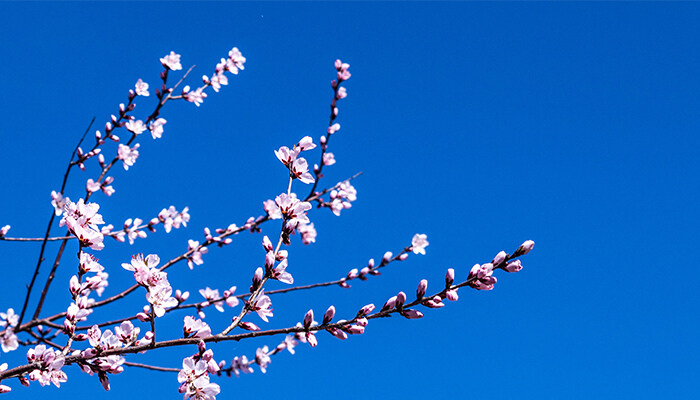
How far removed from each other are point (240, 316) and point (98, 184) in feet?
6.64

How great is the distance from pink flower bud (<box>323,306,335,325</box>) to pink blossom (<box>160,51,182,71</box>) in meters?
3.07

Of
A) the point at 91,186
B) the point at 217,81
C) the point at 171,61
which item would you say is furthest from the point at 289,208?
the point at 217,81

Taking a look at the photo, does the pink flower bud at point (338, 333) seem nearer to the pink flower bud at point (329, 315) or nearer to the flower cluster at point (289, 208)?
the pink flower bud at point (329, 315)

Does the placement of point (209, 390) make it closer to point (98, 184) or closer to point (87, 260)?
point (87, 260)

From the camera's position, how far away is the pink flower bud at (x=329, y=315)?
1928mm

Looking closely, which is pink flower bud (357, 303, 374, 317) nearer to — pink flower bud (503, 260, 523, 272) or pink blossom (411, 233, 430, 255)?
pink flower bud (503, 260, 523, 272)

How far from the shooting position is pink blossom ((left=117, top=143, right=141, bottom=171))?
3918 millimetres

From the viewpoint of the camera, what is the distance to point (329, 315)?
194 cm

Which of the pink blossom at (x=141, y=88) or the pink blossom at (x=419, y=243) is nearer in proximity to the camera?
the pink blossom at (x=419, y=243)

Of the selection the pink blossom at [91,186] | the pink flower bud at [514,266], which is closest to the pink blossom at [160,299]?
the pink flower bud at [514,266]

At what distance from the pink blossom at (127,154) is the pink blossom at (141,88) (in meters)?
0.47

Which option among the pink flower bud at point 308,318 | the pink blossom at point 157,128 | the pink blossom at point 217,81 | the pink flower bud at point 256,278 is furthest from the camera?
the pink blossom at point 217,81

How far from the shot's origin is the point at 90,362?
212 centimetres

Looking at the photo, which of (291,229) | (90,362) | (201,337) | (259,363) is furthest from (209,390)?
(259,363)
